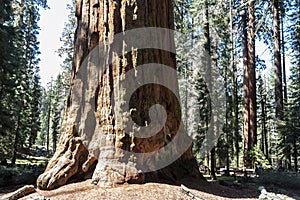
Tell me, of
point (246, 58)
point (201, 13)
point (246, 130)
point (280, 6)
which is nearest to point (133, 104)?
point (201, 13)

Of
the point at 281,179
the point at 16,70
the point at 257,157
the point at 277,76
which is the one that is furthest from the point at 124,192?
the point at 16,70

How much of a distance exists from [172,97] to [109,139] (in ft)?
5.36

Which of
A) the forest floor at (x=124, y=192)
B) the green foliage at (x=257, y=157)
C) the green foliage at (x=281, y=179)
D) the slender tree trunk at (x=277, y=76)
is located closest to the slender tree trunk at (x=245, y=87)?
the green foliage at (x=257, y=157)

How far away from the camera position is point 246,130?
529 inches

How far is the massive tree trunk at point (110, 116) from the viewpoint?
15.2 feet

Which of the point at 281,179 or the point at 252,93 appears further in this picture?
the point at 252,93

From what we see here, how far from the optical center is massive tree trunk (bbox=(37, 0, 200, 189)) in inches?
182

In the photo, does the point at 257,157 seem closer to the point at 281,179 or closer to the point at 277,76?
the point at 281,179

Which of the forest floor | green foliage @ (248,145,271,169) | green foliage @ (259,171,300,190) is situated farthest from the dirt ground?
green foliage @ (248,145,271,169)

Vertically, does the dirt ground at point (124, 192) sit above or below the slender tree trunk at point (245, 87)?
below

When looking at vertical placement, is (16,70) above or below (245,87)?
above

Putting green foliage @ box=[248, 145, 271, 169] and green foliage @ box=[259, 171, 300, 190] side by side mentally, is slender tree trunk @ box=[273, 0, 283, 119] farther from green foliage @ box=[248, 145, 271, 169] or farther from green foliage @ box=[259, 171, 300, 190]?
green foliage @ box=[259, 171, 300, 190]

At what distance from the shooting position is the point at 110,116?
485 cm

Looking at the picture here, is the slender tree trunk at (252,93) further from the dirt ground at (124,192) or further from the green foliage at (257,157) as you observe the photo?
the dirt ground at (124,192)
